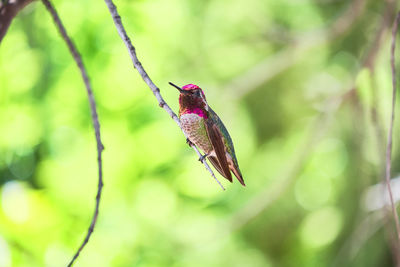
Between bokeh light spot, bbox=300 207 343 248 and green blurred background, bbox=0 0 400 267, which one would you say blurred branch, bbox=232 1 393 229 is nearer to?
green blurred background, bbox=0 0 400 267

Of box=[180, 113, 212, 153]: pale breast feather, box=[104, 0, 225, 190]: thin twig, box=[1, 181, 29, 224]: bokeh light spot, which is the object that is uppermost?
box=[1, 181, 29, 224]: bokeh light spot

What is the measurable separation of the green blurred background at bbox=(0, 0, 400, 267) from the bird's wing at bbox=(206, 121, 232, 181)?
1.13 m

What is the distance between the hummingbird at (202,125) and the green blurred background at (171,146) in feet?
3.64

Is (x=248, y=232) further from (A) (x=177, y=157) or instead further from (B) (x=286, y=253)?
(A) (x=177, y=157)

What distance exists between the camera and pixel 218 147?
733 mm

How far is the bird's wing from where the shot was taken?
674 mm

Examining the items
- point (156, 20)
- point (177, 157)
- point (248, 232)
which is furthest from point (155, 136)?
point (248, 232)

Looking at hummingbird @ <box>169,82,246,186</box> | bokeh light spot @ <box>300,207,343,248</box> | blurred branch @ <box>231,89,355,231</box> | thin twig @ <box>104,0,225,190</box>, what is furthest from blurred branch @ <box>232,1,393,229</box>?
bokeh light spot @ <box>300,207,343,248</box>

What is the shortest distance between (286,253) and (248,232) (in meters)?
0.38

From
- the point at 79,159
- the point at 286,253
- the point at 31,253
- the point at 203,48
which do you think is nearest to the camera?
the point at 31,253

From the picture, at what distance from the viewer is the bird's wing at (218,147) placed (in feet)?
2.21

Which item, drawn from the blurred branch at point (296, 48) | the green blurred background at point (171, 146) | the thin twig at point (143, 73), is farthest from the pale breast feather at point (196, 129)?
the blurred branch at point (296, 48)

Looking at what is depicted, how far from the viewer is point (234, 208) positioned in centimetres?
338

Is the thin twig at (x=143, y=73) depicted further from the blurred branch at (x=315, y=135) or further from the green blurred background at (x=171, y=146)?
the green blurred background at (x=171, y=146)
